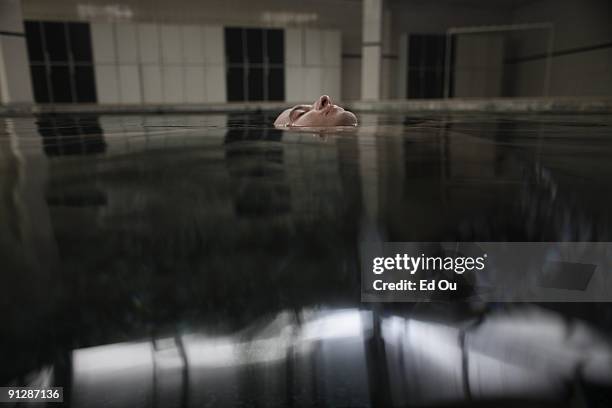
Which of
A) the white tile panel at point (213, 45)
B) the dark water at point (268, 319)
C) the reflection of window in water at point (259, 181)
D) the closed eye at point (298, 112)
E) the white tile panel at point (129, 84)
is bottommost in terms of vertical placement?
the dark water at point (268, 319)

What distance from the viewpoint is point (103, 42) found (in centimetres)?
1248

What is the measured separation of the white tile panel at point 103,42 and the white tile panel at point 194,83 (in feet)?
6.80

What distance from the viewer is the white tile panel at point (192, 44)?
12.9m

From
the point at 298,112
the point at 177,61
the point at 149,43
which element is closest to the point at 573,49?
the point at 177,61

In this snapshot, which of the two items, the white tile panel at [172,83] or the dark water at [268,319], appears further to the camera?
the white tile panel at [172,83]

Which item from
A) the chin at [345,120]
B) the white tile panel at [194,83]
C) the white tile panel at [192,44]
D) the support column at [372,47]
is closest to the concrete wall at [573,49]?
the support column at [372,47]

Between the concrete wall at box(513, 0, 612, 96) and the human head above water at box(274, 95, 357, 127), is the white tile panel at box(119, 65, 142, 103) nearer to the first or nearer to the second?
the human head above water at box(274, 95, 357, 127)

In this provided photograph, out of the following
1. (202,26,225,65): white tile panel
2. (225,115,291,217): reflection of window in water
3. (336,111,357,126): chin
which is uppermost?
(202,26,225,65): white tile panel

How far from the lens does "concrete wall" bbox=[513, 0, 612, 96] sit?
40.6 feet

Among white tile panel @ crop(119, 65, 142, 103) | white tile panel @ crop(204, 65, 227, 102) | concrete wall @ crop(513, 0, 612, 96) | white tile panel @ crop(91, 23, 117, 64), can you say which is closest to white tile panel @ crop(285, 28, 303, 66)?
white tile panel @ crop(204, 65, 227, 102)

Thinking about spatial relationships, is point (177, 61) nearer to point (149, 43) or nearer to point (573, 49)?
point (149, 43)

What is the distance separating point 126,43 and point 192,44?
1840mm

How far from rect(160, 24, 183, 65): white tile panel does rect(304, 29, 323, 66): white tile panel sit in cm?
380

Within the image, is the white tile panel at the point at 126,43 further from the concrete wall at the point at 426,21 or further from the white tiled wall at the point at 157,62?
the concrete wall at the point at 426,21
